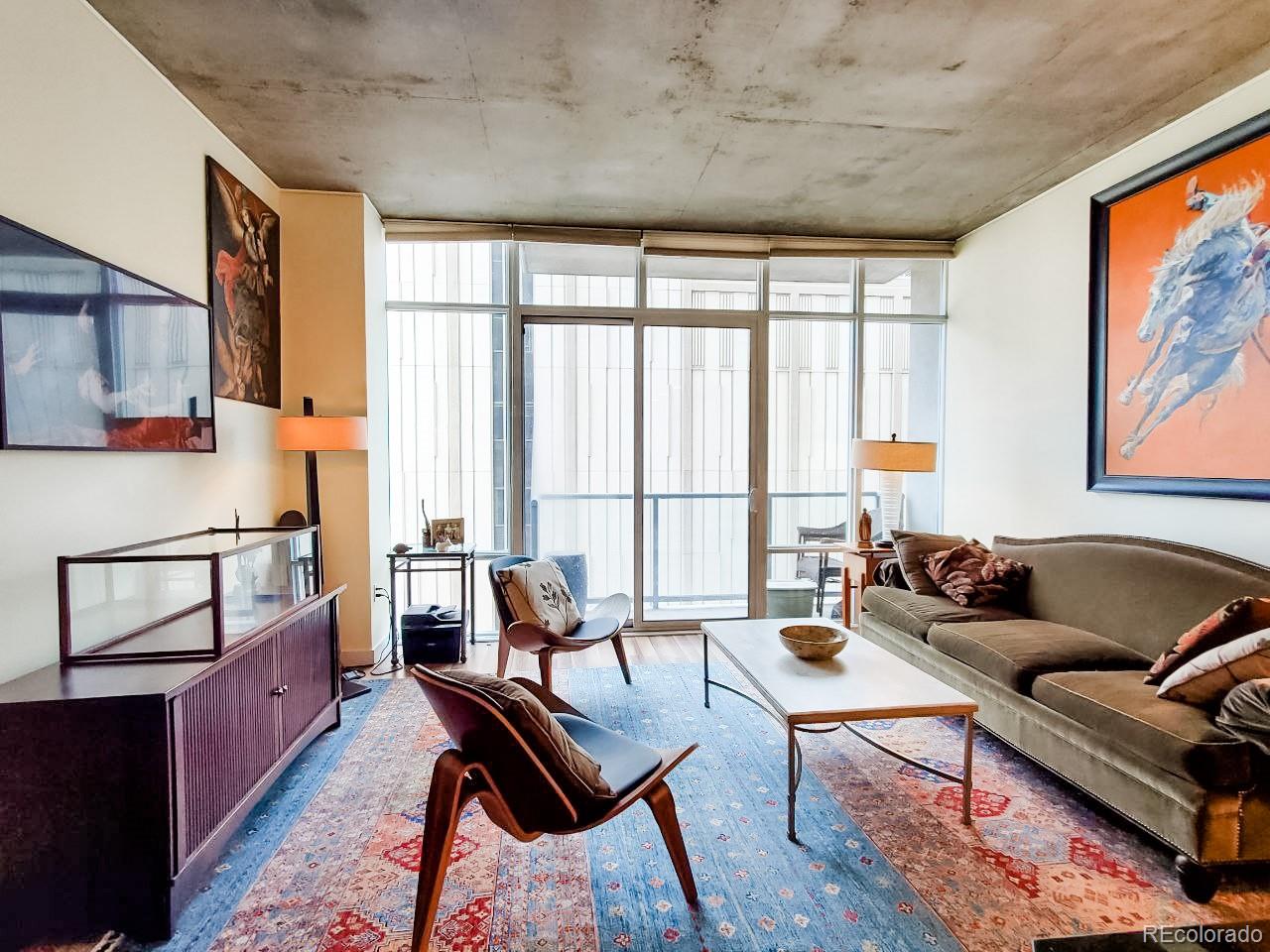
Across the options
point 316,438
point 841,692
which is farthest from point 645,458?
point 841,692

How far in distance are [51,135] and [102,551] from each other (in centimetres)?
138

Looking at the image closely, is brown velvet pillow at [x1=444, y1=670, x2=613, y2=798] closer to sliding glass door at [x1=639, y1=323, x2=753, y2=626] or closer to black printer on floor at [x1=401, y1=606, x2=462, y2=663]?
black printer on floor at [x1=401, y1=606, x2=462, y2=663]

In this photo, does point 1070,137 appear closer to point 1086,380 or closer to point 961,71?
point 961,71

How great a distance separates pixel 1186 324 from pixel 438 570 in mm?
4441

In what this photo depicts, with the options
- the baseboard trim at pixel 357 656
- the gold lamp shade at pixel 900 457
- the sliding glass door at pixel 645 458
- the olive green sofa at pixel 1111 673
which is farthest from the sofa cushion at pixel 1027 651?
the baseboard trim at pixel 357 656

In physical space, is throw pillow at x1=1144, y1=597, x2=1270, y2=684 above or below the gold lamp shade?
below

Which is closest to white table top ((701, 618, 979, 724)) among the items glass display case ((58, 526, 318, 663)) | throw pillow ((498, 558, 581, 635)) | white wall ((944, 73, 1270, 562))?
throw pillow ((498, 558, 581, 635))

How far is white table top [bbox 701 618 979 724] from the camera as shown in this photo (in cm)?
216

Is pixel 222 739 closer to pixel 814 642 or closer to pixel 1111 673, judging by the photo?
pixel 814 642

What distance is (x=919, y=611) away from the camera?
3422mm

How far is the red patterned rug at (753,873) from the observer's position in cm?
173

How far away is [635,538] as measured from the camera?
464 cm

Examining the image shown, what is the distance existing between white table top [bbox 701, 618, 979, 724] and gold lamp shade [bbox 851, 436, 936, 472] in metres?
1.57

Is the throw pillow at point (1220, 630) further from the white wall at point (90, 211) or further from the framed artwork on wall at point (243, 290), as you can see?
the framed artwork on wall at point (243, 290)
